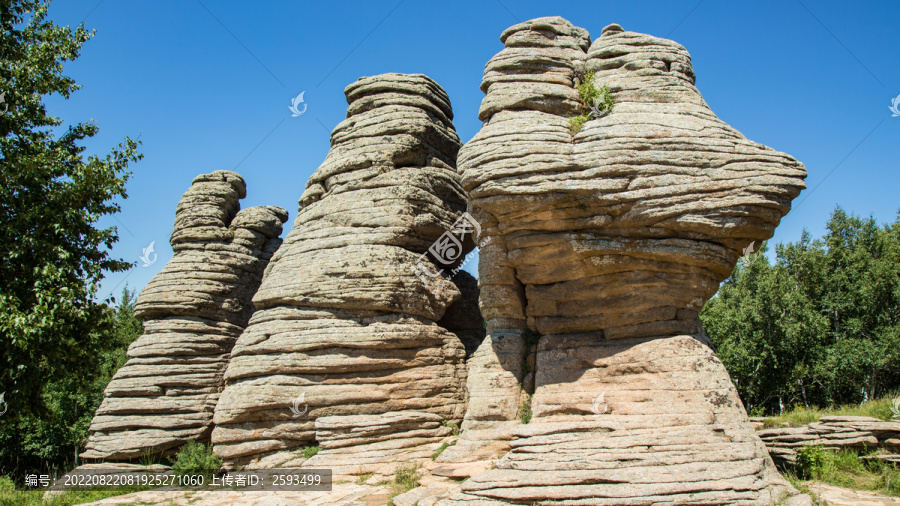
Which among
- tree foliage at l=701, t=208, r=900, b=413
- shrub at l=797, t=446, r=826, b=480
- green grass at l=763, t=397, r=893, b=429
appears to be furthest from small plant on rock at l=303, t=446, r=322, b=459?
tree foliage at l=701, t=208, r=900, b=413

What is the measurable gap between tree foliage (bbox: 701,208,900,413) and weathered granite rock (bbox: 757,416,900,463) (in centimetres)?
1663

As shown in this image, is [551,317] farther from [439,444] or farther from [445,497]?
[445,497]

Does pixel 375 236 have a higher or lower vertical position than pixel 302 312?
higher

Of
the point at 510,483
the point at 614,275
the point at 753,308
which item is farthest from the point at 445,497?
the point at 753,308

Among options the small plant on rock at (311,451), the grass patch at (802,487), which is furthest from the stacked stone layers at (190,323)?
the grass patch at (802,487)

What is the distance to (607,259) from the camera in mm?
14734

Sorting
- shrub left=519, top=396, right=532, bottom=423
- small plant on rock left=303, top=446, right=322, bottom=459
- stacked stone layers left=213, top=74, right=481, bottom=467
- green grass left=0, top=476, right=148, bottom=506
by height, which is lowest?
green grass left=0, top=476, right=148, bottom=506

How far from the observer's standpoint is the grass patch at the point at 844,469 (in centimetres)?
1205

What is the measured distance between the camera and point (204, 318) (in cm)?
Answer: 2300

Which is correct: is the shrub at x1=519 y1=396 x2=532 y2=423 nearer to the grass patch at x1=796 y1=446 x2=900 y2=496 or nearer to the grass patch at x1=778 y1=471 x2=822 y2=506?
the grass patch at x1=778 y1=471 x2=822 y2=506

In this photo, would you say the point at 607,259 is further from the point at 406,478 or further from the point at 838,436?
the point at 838,436

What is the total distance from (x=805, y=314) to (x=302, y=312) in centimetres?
3006

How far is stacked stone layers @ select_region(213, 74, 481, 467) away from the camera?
16.9 metres

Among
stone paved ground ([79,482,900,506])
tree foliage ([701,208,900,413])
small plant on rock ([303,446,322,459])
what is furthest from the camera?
tree foliage ([701,208,900,413])
